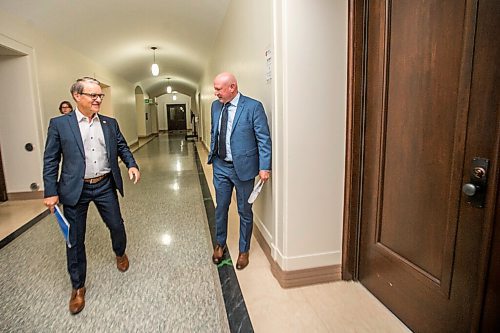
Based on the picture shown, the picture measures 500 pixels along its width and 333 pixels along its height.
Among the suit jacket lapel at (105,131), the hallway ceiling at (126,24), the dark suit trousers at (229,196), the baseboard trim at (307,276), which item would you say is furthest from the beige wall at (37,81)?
the baseboard trim at (307,276)

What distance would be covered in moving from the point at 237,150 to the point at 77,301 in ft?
4.75

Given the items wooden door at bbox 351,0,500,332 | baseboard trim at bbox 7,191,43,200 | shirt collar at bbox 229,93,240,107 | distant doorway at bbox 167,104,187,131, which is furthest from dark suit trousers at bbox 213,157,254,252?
distant doorway at bbox 167,104,187,131

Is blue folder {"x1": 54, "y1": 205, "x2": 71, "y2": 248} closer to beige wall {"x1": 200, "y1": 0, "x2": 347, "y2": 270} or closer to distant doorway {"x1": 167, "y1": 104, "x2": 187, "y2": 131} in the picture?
beige wall {"x1": 200, "y1": 0, "x2": 347, "y2": 270}

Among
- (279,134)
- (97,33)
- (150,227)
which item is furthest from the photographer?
(97,33)

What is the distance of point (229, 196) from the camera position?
2396 millimetres

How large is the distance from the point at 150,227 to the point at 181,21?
3711mm

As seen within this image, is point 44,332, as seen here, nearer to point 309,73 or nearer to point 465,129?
point 309,73

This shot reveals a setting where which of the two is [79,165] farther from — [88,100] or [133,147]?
[133,147]

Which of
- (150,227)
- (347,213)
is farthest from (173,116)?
(347,213)

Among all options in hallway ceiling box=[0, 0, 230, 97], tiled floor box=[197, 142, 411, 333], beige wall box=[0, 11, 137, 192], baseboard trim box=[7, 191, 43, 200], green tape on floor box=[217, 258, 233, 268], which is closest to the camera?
tiled floor box=[197, 142, 411, 333]

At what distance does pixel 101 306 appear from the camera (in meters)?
1.91

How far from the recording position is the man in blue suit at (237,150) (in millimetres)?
2195

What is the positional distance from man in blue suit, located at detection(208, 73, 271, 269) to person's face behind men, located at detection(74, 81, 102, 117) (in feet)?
2.70

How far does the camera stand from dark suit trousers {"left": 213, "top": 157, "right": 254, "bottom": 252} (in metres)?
A: 2.32
